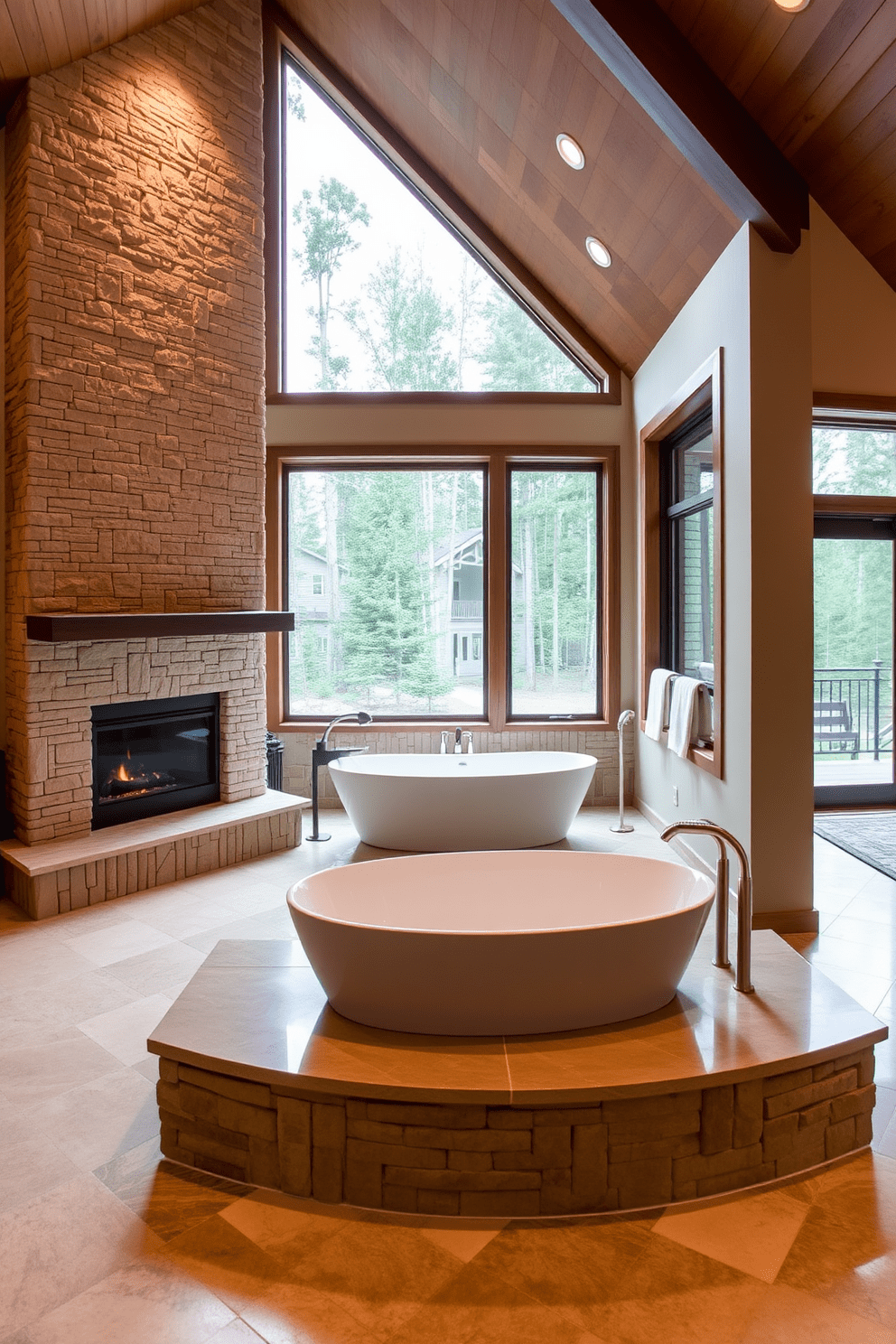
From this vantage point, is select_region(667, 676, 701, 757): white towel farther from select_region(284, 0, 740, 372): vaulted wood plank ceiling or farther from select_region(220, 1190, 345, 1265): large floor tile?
select_region(220, 1190, 345, 1265): large floor tile

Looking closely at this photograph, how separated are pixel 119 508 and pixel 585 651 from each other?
311cm

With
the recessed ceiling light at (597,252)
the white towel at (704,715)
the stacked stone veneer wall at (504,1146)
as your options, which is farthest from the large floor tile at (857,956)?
the recessed ceiling light at (597,252)

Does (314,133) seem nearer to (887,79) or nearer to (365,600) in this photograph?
(365,600)

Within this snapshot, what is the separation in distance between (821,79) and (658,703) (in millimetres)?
2948

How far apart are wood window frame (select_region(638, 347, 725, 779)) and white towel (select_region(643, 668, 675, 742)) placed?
0.23 metres

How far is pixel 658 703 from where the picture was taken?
479 cm

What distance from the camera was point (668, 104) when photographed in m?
3.01

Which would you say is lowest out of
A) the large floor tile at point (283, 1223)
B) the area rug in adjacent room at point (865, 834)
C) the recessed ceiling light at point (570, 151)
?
the large floor tile at point (283, 1223)

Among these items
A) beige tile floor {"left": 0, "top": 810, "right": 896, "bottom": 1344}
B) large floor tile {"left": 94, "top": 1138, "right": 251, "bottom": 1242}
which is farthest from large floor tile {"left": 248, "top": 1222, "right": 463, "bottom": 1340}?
large floor tile {"left": 94, "top": 1138, "right": 251, "bottom": 1242}

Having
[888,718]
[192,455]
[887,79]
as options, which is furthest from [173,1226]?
[888,718]

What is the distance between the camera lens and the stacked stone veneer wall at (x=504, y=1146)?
1.80 m

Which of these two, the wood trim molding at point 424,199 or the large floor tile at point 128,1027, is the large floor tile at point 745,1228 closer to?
the large floor tile at point 128,1027

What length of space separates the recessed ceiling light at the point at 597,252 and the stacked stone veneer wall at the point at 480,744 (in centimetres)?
286

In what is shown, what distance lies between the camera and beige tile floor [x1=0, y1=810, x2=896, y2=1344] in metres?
1.52
